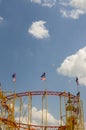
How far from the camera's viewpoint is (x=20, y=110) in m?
53.9

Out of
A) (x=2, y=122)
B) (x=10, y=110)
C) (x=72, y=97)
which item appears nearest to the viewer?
(x=2, y=122)

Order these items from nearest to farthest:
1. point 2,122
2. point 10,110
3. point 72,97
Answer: point 2,122
point 10,110
point 72,97

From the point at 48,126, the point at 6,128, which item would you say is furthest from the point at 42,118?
the point at 6,128

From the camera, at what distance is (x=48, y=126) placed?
56.6 m

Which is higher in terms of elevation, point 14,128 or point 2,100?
point 2,100

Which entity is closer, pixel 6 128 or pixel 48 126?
pixel 6 128

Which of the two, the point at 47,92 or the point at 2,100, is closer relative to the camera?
the point at 2,100

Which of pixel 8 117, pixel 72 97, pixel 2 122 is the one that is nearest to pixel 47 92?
pixel 72 97

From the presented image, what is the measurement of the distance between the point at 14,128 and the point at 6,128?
113 centimetres

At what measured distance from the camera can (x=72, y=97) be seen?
55000mm

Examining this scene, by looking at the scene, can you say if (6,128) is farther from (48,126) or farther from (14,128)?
(48,126)

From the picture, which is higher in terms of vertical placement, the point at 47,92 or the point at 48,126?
the point at 47,92

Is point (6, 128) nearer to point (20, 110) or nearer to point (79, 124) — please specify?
point (20, 110)

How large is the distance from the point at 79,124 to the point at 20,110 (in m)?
9.27
